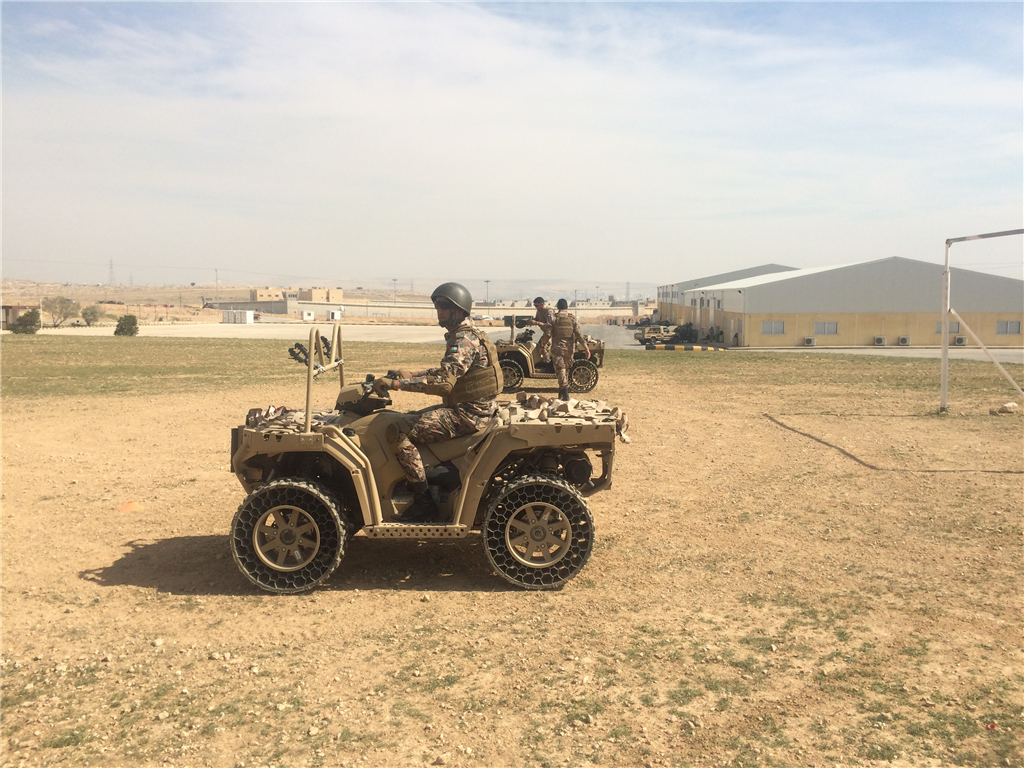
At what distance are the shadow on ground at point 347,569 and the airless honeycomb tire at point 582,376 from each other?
11676 mm

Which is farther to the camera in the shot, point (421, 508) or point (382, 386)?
point (421, 508)

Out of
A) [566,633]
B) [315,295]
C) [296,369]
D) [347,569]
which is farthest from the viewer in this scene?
[315,295]

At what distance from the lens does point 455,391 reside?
6.38 meters

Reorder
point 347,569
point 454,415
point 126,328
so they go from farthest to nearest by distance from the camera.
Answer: point 126,328
point 347,569
point 454,415

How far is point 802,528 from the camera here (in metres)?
7.82

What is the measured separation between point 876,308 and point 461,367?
37071mm

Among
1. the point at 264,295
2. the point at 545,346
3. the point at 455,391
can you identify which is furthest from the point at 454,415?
the point at 264,295

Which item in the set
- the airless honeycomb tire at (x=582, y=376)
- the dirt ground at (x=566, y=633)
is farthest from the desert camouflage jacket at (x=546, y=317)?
the dirt ground at (x=566, y=633)

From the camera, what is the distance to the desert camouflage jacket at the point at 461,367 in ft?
20.3

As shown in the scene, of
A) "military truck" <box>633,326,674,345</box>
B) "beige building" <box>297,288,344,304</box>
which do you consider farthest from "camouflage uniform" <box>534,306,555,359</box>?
"beige building" <box>297,288,344,304</box>

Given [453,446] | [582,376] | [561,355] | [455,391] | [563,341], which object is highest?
[563,341]

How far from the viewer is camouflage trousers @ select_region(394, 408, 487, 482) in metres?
6.35

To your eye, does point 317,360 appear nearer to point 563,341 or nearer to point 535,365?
point 563,341

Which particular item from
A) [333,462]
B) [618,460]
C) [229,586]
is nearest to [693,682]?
[333,462]
